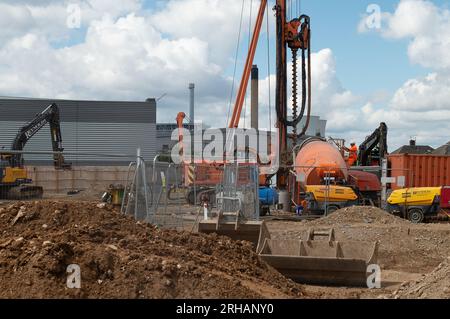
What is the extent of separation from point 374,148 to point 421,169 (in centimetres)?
495

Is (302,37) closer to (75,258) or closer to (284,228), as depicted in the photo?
(284,228)

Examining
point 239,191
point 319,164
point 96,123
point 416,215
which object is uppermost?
point 96,123

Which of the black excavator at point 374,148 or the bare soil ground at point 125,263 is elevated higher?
the black excavator at point 374,148

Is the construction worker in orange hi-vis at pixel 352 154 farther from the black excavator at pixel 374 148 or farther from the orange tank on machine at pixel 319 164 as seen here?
the orange tank on machine at pixel 319 164

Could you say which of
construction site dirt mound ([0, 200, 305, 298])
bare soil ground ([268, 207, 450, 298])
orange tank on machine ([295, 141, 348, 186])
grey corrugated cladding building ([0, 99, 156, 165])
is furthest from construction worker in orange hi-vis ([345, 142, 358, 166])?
grey corrugated cladding building ([0, 99, 156, 165])

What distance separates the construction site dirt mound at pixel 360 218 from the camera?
19.5 m

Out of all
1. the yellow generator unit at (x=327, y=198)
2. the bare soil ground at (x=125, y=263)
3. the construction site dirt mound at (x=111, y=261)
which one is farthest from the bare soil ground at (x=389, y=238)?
the construction site dirt mound at (x=111, y=261)

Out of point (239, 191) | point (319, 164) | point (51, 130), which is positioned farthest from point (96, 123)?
point (239, 191)

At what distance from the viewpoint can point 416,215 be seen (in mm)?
22172

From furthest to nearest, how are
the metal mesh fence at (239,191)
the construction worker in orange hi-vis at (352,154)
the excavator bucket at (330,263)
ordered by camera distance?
the construction worker in orange hi-vis at (352,154) < the metal mesh fence at (239,191) < the excavator bucket at (330,263)

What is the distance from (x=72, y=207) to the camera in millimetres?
9422

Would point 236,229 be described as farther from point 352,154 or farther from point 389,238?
point 352,154

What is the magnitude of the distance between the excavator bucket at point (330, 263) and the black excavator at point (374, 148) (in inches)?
719
